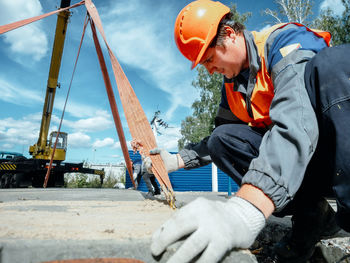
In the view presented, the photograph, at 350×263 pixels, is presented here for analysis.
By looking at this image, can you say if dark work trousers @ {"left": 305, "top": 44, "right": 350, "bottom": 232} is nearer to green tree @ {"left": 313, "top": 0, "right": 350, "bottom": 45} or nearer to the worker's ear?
the worker's ear

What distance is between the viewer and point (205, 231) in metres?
0.64

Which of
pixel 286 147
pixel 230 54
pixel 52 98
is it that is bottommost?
pixel 286 147

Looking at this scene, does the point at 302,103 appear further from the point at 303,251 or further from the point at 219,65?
the point at 303,251

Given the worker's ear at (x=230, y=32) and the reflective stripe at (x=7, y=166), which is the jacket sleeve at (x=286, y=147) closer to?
the worker's ear at (x=230, y=32)

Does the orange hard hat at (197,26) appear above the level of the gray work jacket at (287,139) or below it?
above

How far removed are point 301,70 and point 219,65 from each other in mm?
615

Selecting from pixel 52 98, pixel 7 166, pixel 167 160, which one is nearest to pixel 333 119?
pixel 167 160

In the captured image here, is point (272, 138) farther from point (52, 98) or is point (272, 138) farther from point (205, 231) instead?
point (52, 98)

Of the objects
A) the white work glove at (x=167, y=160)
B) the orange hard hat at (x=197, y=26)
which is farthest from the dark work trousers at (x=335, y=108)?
the white work glove at (x=167, y=160)

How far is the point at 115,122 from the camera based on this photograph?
10.9ft

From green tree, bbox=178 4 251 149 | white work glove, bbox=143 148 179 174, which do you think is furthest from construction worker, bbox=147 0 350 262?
green tree, bbox=178 4 251 149

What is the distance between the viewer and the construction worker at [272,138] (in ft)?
2.23

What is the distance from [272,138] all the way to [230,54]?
821 mm

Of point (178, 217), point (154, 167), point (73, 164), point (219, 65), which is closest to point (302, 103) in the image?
point (178, 217)
